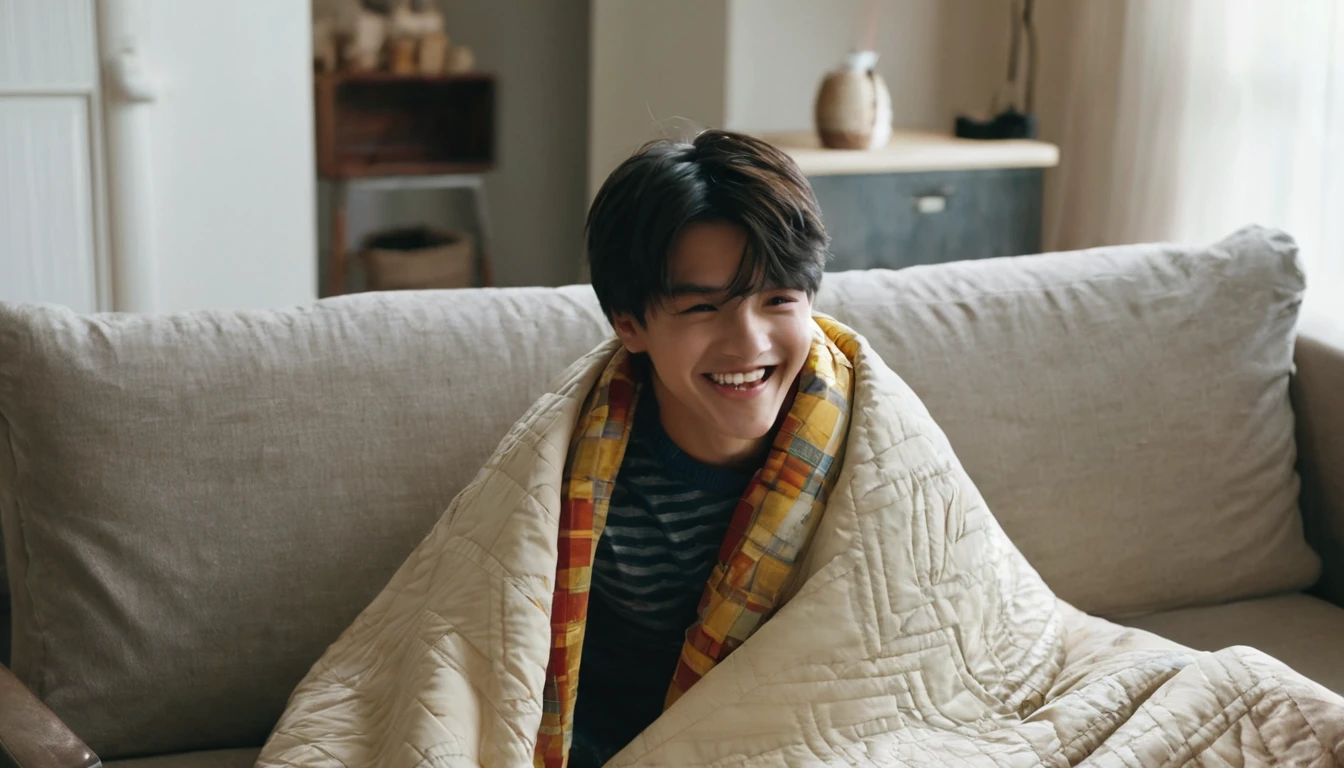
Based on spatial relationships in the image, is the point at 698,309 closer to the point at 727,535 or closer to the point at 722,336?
the point at 722,336

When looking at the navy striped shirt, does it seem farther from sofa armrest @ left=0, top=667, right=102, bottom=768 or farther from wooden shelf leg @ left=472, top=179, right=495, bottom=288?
wooden shelf leg @ left=472, top=179, right=495, bottom=288

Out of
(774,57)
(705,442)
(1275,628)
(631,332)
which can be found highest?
(774,57)

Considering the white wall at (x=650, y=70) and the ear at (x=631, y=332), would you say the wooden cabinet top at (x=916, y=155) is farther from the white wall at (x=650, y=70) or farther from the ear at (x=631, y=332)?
the ear at (x=631, y=332)

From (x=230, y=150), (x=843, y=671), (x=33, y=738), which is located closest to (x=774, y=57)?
(x=230, y=150)

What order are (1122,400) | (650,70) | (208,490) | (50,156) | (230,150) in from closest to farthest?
(208,490), (1122,400), (50,156), (230,150), (650,70)

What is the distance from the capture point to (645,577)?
1.46 m

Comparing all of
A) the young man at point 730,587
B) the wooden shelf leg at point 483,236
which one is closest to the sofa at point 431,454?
the young man at point 730,587

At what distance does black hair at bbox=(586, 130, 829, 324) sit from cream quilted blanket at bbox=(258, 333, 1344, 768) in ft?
0.53

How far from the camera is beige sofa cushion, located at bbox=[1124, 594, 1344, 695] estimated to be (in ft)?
5.94

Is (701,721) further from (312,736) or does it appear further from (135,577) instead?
(135,577)

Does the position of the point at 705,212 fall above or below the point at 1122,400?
above

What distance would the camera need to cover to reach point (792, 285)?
136 centimetres

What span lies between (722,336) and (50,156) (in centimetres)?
180

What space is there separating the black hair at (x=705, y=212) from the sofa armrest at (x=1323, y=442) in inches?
36.9
